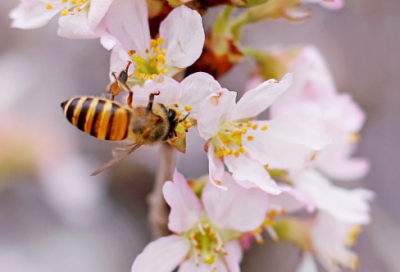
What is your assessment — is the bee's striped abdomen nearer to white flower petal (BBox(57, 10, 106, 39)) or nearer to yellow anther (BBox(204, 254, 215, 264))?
white flower petal (BBox(57, 10, 106, 39))

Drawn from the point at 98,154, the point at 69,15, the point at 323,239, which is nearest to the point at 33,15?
the point at 69,15

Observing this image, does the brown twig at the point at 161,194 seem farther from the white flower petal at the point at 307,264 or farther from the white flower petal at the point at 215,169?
the white flower petal at the point at 307,264

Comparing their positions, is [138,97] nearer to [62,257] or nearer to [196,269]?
[196,269]

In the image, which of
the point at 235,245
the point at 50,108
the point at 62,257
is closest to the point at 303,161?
the point at 235,245

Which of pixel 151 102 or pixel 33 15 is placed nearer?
pixel 151 102

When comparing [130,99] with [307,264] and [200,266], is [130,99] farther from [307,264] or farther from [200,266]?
[307,264]

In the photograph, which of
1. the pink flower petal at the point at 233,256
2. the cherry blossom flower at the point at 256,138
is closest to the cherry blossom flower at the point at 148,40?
the cherry blossom flower at the point at 256,138
